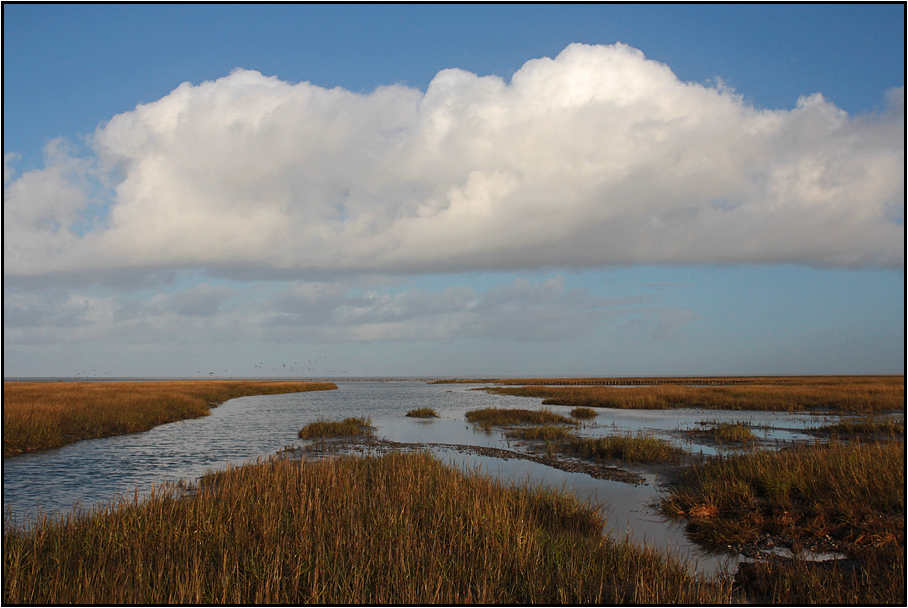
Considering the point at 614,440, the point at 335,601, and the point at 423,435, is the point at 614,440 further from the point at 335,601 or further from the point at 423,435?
the point at 335,601

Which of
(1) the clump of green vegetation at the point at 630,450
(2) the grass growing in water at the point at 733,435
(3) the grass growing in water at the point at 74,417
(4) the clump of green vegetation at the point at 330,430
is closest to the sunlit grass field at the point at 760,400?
(2) the grass growing in water at the point at 733,435

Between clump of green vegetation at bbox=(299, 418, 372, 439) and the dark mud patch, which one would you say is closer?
the dark mud patch

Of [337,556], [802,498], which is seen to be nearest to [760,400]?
[802,498]

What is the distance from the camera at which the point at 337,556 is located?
8078mm

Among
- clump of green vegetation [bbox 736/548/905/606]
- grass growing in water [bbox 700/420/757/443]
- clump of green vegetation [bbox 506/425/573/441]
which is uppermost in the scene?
clump of green vegetation [bbox 736/548/905/606]

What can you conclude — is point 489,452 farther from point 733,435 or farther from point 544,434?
point 733,435

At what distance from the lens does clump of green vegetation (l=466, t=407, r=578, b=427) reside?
34.7 m

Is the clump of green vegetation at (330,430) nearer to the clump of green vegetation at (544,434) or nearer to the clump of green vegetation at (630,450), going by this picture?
the clump of green vegetation at (544,434)

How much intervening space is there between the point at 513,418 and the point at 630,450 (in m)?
16.4

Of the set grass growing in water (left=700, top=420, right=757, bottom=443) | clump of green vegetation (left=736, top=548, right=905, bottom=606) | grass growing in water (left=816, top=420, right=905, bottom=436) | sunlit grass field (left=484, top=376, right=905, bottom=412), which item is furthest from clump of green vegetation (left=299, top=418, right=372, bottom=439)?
sunlit grass field (left=484, top=376, right=905, bottom=412)

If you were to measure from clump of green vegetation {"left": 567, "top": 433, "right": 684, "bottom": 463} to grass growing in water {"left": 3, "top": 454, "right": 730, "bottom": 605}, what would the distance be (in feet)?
31.9

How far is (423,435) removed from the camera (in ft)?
99.8

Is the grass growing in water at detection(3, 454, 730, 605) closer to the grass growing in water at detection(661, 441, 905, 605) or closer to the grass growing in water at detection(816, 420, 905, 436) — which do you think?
the grass growing in water at detection(661, 441, 905, 605)

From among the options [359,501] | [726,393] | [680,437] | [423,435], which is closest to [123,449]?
[423,435]
